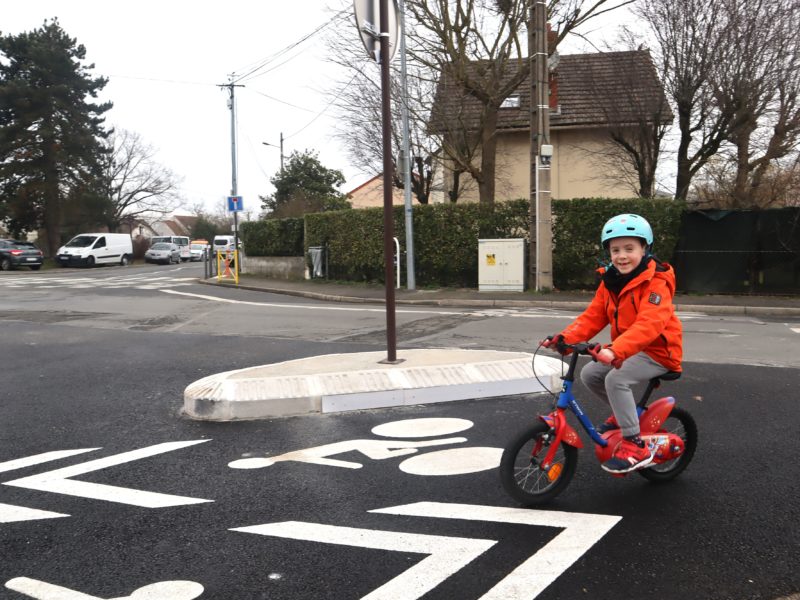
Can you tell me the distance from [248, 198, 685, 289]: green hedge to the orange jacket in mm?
13473

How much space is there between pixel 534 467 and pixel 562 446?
7.8 inches

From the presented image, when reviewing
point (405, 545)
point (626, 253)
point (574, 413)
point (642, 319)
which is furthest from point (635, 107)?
point (405, 545)

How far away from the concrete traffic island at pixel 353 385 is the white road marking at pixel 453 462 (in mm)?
1367

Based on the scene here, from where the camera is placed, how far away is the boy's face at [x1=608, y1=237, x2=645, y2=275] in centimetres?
363

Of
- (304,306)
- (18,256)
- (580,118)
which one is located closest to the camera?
(304,306)

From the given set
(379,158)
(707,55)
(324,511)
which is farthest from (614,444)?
(379,158)

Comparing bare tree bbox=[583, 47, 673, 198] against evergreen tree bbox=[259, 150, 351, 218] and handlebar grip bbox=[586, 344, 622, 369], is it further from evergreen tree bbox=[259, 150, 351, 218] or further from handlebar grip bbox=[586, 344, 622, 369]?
evergreen tree bbox=[259, 150, 351, 218]

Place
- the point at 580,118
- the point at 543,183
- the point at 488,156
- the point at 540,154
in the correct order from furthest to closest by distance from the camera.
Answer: the point at 580,118, the point at 488,156, the point at 543,183, the point at 540,154


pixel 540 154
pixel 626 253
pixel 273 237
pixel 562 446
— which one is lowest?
pixel 562 446

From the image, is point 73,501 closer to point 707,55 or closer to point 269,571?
point 269,571

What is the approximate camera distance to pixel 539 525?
10.9 feet

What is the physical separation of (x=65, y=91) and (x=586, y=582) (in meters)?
48.8

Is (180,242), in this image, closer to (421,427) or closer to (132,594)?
(421,427)

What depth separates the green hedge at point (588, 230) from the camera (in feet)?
54.0
